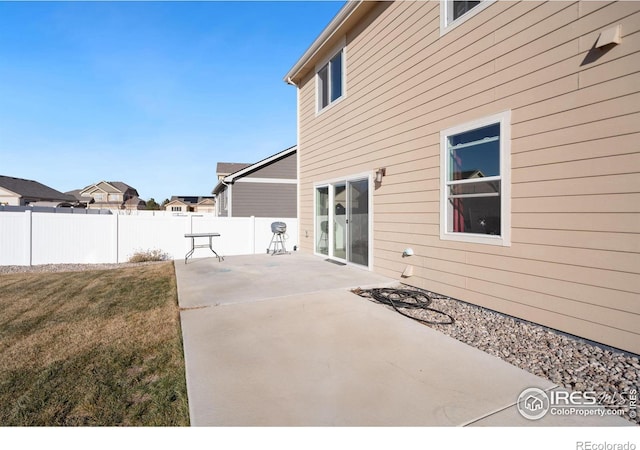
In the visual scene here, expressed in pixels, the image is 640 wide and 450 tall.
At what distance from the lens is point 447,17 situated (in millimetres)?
4223

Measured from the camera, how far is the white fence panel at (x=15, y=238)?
7116mm

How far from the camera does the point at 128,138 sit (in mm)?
17891

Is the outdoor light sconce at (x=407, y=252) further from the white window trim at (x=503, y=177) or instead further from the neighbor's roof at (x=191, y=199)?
the neighbor's roof at (x=191, y=199)

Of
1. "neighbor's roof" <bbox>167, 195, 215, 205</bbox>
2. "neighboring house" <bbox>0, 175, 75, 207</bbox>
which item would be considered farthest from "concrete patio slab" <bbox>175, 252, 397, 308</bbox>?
"neighbor's roof" <bbox>167, 195, 215, 205</bbox>

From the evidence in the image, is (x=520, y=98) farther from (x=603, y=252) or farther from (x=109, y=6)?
(x=109, y=6)

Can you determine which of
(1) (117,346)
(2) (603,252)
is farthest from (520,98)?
(1) (117,346)

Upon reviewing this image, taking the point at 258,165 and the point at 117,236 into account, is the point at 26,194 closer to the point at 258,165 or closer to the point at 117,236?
the point at 258,165

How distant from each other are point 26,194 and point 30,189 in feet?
5.43

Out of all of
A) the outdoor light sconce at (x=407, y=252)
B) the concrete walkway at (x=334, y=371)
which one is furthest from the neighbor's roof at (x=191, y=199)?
the concrete walkway at (x=334, y=371)

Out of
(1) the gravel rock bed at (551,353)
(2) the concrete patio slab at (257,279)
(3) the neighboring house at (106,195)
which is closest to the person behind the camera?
(1) the gravel rock bed at (551,353)

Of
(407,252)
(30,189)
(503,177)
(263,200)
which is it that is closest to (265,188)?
(263,200)

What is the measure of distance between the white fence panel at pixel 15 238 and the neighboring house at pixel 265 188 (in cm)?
694

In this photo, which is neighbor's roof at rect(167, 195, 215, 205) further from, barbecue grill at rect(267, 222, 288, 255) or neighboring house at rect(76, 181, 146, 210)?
barbecue grill at rect(267, 222, 288, 255)

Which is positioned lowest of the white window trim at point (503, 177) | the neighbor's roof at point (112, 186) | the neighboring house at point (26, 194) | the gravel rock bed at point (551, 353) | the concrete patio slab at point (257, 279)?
the gravel rock bed at point (551, 353)
